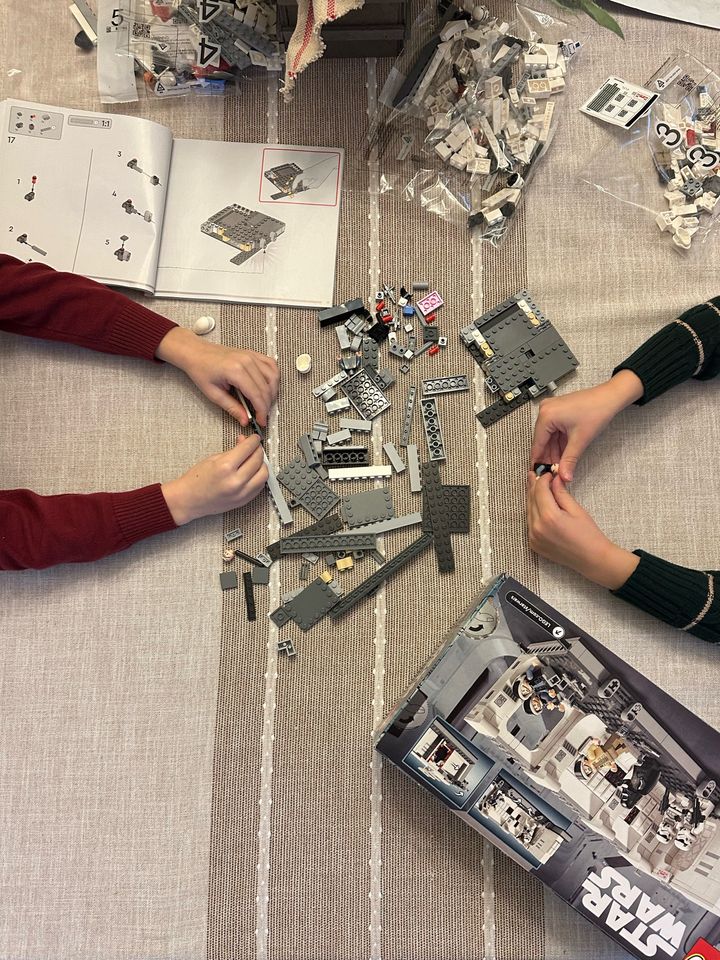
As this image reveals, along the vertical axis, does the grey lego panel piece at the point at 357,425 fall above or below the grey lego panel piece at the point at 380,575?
above

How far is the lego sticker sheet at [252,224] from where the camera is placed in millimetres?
1142

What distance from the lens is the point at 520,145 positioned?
114cm

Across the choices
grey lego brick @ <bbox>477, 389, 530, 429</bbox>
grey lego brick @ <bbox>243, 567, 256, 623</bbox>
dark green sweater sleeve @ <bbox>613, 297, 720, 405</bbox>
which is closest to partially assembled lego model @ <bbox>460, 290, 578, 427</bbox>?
grey lego brick @ <bbox>477, 389, 530, 429</bbox>

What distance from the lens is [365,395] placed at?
3.65 feet

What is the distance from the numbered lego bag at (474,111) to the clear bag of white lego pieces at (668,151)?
10cm

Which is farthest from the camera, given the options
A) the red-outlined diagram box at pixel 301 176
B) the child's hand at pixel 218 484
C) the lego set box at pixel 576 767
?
the red-outlined diagram box at pixel 301 176

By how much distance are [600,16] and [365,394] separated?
740mm

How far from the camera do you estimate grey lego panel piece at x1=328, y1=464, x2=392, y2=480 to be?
1.09 meters

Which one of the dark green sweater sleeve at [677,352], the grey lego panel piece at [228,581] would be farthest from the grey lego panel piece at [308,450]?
the dark green sweater sleeve at [677,352]

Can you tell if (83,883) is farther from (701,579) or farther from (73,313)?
(701,579)

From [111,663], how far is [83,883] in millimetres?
311

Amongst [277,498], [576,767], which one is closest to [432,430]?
[277,498]

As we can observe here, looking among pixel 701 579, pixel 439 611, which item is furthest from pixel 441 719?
pixel 701 579

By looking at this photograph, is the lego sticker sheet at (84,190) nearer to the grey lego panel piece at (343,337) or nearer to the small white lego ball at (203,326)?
the small white lego ball at (203,326)
